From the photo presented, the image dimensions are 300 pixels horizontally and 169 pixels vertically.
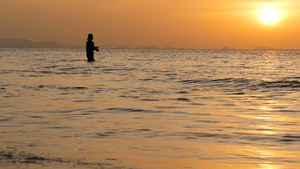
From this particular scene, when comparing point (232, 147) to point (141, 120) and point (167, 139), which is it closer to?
point (167, 139)

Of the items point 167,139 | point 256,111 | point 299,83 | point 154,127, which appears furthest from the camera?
point 299,83

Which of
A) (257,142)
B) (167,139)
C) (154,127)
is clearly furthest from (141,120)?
(257,142)

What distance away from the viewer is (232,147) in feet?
24.9

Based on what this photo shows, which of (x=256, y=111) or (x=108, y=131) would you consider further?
(x=256, y=111)

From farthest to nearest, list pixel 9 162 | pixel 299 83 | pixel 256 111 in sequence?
pixel 299 83 → pixel 256 111 → pixel 9 162

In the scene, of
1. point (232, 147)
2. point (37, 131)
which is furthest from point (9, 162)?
point (232, 147)

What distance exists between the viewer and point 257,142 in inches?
314

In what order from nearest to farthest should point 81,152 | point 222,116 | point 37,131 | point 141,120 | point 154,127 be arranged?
point 81,152 → point 37,131 → point 154,127 → point 141,120 → point 222,116

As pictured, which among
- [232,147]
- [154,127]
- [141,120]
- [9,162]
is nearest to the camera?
[9,162]

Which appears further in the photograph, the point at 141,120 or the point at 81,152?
the point at 141,120

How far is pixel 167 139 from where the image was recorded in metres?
8.18

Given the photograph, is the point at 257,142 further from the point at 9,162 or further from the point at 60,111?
the point at 60,111

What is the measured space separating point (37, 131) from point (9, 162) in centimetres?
249

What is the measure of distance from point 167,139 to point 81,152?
168 cm
